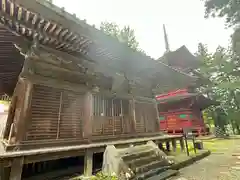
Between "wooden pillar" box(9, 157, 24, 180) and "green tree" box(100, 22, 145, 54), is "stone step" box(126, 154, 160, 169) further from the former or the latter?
"green tree" box(100, 22, 145, 54)

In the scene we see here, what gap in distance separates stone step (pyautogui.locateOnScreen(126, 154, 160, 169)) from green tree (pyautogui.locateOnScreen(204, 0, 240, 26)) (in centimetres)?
636

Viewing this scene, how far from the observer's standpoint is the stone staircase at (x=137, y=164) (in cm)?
379

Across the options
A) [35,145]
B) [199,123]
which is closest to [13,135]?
[35,145]

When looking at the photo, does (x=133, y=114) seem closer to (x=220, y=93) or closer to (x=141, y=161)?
(x=141, y=161)

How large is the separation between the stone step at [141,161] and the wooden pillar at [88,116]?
160 cm

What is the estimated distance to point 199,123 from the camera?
694 inches

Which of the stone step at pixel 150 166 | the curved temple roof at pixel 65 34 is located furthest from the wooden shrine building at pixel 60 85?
the stone step at pixel 150 166

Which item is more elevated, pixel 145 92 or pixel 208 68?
pixel 208 68

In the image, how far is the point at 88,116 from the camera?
520cm

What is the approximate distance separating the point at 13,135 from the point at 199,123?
18.4 m

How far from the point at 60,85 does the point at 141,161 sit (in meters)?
3.32

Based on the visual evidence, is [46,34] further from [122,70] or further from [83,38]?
[122,70]

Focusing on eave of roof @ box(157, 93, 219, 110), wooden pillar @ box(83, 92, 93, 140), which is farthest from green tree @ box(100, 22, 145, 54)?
wooden pillar @ box(83, 92, 93, 140)

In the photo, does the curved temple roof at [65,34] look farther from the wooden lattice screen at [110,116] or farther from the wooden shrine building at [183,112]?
the wooden shrine building at [183,112]
